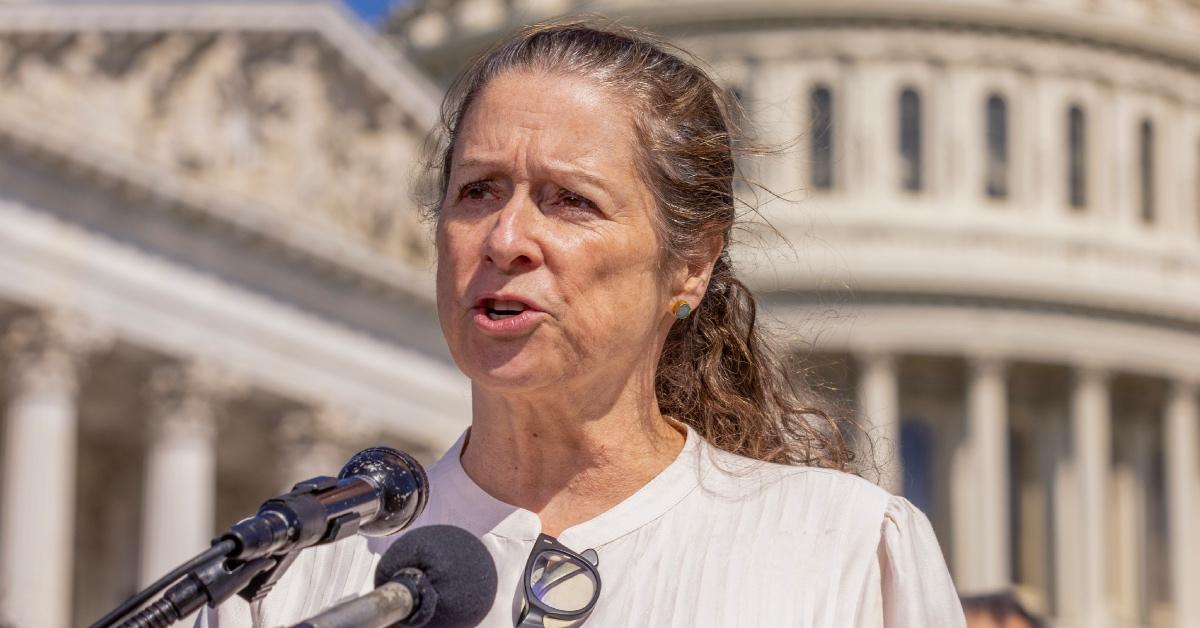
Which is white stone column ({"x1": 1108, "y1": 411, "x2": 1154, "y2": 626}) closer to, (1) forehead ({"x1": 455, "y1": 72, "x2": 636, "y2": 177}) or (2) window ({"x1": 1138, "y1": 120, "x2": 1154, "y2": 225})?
(2) window ({"x1": 1138, "y1": 120, "x2": 1154, "y2": 225})

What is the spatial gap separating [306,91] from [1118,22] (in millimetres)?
35148

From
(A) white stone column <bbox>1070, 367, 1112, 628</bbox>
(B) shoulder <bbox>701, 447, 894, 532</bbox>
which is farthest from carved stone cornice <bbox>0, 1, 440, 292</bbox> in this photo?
(A) white stone column <bbox>1070, 367, 1112, 628</bbox>

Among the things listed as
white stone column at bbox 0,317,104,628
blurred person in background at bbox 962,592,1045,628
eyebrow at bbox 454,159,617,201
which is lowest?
white stone column at bbox 0,317,104,628

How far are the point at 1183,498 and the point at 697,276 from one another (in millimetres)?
62557

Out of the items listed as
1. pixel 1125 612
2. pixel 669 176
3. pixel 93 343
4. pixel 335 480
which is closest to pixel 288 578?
pixel 335 480

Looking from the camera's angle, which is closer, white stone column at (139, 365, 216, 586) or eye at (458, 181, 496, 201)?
eye at (458, 181, 496, 201)

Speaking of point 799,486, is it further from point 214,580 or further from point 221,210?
point 221,210

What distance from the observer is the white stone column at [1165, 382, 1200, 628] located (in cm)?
6419

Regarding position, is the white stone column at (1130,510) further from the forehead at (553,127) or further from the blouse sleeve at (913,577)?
the blouse sleeve at (913,577)

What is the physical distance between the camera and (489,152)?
4.16 metres

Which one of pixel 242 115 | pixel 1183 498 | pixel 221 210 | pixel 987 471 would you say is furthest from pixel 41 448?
pixel 1183 498

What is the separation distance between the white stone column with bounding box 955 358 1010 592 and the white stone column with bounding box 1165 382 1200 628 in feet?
15.2

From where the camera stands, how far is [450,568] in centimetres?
361

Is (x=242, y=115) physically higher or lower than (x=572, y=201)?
lower
